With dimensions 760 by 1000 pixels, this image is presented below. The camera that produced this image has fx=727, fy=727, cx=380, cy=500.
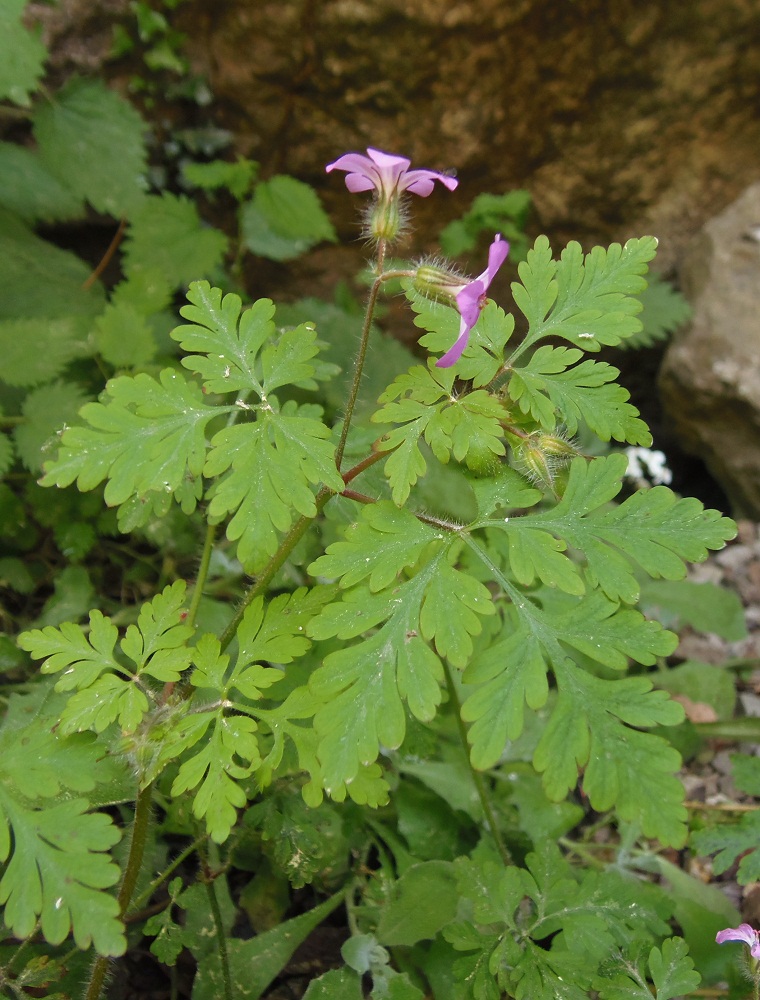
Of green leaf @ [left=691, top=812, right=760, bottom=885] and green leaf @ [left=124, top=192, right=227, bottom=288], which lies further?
green leaf @ [left=124, top=192, right=227, bottom=288]

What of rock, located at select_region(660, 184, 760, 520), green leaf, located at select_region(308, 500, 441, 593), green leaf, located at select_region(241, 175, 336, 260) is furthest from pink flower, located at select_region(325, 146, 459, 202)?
rock, located at select_region(660, 184, 760, 520)

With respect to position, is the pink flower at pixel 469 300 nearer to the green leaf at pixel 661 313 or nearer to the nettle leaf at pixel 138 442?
the nettle leaf at pixel 138 442

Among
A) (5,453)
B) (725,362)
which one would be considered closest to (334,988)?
(5,453)

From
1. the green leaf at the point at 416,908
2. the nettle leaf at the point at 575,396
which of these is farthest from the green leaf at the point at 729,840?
the nettle leaf at the point at 575,396

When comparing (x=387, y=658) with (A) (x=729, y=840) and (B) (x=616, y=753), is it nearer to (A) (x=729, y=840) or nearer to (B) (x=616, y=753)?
(B) (x=616, y=753)

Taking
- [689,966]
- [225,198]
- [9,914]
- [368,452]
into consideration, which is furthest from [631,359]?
[9,914]

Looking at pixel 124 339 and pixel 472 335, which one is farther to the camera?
pixel 124 339

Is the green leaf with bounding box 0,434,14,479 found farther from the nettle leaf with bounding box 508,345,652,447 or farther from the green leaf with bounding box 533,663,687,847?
the green leaf with bounding box 533,663,687,847
